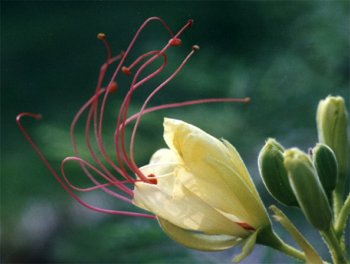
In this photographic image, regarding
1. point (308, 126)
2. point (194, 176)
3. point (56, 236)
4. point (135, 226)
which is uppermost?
point (194, 176)

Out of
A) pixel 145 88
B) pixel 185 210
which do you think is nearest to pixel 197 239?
pixel 185 210

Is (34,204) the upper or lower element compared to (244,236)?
lower

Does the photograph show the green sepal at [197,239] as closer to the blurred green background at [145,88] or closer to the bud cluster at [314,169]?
the bud cluster at [314,169]

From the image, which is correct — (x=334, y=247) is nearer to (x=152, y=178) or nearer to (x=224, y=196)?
(x=224, y=196)

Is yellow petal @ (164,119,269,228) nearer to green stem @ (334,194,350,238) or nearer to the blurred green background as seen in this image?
green stem @ (334,194,350,238)

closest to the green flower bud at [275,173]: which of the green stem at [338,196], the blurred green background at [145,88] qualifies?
the green stem at [338,196]

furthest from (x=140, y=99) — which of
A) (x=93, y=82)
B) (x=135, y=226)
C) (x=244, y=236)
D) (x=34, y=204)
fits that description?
(x=244, y=236)

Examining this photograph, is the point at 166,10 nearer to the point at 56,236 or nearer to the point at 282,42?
the point at 282,42
